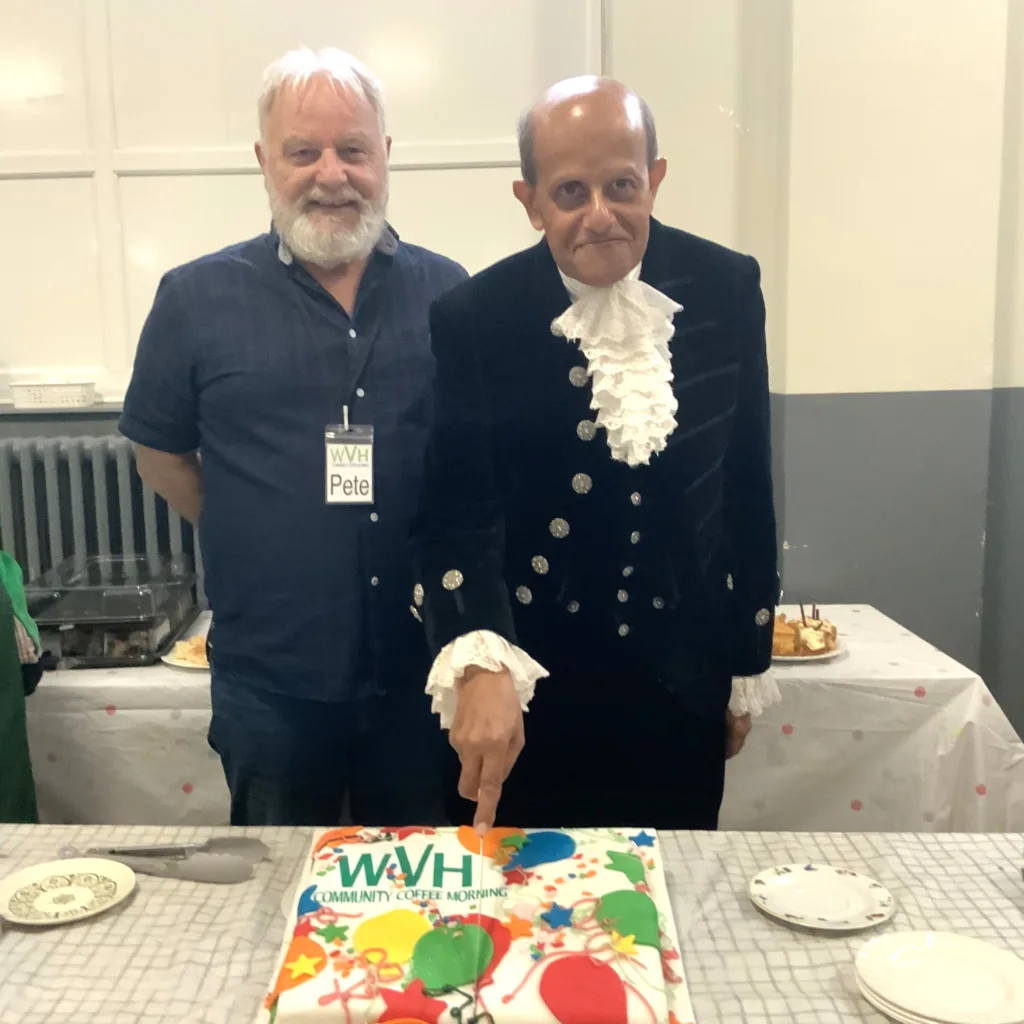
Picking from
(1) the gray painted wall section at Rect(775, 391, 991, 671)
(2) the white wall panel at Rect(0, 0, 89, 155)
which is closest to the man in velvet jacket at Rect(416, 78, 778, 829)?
(1) the gray painted wall section at Rect(775, 391, 991, 671)

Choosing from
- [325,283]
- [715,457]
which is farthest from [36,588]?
[715,457]

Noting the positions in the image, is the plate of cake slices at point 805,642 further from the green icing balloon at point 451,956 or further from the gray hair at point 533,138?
the green icing balloon at point 451,956

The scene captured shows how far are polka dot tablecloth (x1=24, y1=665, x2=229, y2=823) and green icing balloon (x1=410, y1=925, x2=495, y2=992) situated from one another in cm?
128

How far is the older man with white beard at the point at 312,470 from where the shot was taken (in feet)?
4.75

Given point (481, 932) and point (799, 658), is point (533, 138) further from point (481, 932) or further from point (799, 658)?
point (799, 658)

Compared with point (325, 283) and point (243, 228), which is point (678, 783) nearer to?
point (325, 283)

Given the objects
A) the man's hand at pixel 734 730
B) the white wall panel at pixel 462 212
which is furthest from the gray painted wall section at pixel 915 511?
the man's hand at pixel 734 730

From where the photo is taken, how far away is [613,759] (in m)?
1.21

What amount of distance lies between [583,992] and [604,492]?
21.7 inches

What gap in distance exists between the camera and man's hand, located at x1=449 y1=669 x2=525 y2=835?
0.95 meters

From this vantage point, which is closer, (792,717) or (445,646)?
(445,646)

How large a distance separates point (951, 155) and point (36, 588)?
230 centimetres

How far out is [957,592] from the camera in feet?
7.92

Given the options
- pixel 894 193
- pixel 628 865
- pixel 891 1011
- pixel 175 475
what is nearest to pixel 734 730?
pixel 628 865
